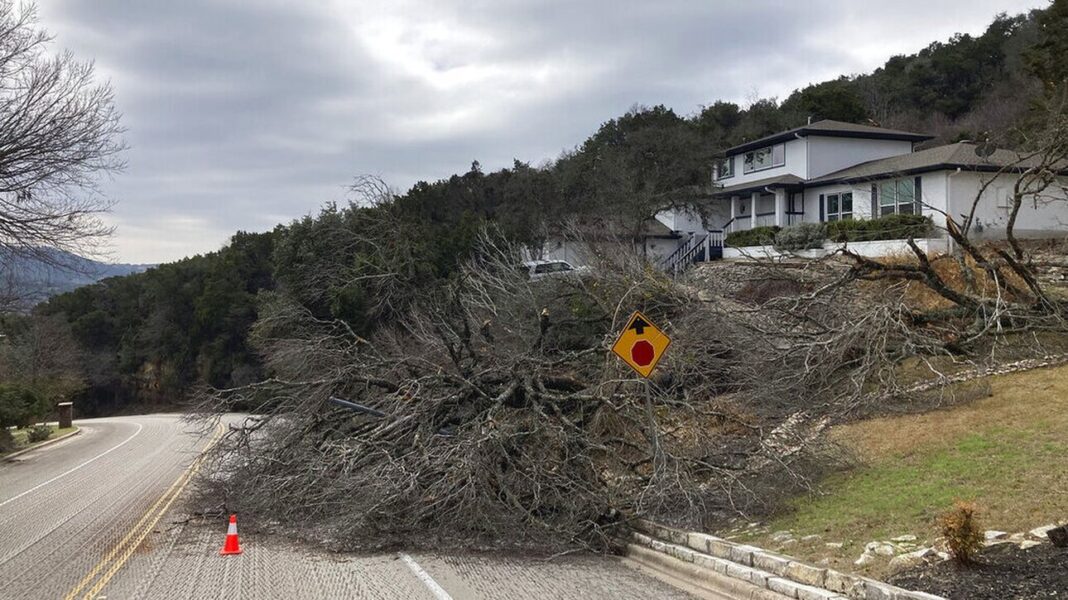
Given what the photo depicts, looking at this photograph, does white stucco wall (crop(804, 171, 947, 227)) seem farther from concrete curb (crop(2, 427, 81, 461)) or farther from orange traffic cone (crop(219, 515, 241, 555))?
concrete curb (crop(2, 427, 81, 461))

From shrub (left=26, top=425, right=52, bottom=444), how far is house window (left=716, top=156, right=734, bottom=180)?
3302 cm

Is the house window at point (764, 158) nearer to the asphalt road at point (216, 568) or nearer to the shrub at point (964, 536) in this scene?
the asphalt road at point (216, 568)

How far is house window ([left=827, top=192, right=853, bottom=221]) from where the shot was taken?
1371 inches

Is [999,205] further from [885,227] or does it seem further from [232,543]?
[232,543]

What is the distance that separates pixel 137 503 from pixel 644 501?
9.77 m

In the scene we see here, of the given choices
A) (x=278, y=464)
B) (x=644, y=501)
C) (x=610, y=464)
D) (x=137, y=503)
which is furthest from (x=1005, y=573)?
(x=137, y=503)

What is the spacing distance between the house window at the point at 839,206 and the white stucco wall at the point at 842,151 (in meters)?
1.97

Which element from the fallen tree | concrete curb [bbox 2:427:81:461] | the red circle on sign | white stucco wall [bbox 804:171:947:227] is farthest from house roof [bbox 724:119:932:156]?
concrete curb [bbox 2:427:81:461]

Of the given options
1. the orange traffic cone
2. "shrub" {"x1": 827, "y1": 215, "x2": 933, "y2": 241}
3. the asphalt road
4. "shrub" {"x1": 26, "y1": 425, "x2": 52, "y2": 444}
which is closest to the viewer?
the asphalt road

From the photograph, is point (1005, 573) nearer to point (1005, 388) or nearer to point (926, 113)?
point (1005, 388)

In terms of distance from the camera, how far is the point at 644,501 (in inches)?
422

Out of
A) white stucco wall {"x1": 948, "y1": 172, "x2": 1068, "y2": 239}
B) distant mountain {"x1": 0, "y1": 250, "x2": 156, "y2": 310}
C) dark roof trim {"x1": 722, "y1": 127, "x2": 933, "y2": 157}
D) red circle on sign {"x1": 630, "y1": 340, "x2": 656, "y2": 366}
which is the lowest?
red circle on sign {"x1": 630, "y1": 340, "x2": 656, "y2": 366}

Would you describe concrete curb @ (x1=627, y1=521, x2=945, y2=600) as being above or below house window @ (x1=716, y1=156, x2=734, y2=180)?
below

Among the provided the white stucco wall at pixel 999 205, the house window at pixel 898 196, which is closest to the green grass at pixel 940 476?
the white stucco wall at pixel 999 205
